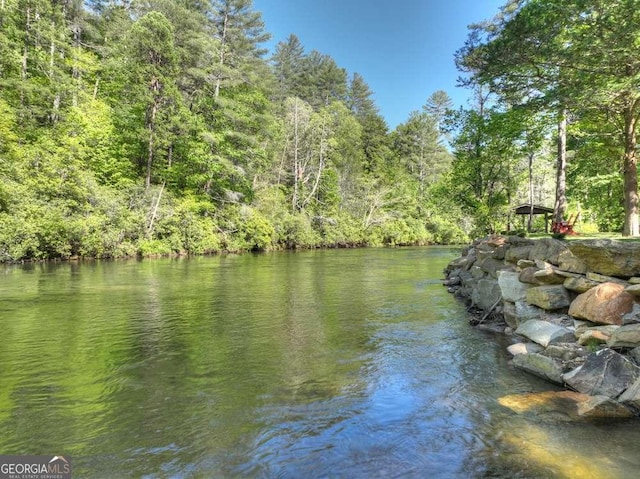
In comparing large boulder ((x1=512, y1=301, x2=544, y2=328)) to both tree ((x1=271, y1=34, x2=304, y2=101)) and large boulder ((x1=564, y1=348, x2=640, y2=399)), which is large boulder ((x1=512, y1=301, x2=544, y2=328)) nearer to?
large boulder ((x1=564, y1=348, x2=640, y2=399))

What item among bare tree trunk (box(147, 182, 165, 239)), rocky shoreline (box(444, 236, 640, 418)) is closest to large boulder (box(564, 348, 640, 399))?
rocky shoreline (box(444, 236, 640, 418))

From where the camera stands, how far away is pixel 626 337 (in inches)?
237

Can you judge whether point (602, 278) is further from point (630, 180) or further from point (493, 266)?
point (630, 180)

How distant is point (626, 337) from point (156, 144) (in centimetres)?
3304

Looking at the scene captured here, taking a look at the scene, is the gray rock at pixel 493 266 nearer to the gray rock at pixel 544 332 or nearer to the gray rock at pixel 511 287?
the gray rock at pixel 511 287

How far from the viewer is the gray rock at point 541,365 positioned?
20.2 ft

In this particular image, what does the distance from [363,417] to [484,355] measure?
356 centimetres

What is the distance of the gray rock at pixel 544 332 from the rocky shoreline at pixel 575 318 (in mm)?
18

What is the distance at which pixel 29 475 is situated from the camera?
381 cm

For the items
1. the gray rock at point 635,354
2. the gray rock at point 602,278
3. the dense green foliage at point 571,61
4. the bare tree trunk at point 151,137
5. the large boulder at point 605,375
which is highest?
the bare tree trunk at point 151,137

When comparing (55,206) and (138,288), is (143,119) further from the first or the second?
(138,288)

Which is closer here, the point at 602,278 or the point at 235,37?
the point at 602,278

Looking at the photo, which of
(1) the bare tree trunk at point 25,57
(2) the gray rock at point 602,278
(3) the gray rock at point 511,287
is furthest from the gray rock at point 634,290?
(1) the bare tree trunk at point 25,57

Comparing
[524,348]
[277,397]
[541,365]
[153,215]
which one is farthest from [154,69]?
[541,365]
